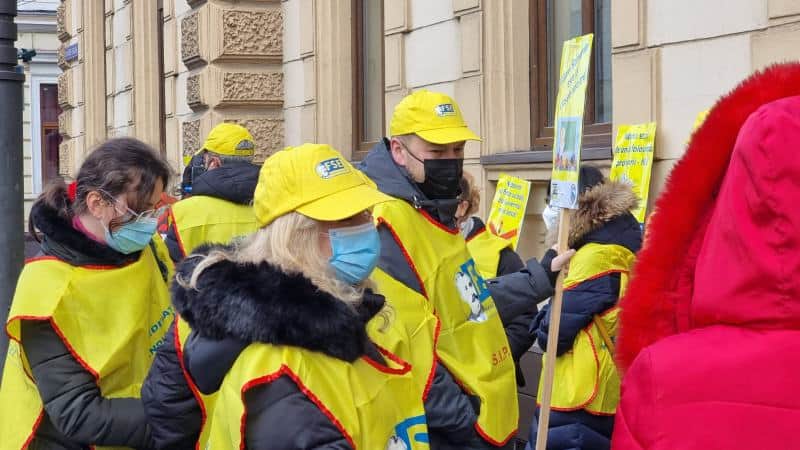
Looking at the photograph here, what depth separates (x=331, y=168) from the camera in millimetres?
2674

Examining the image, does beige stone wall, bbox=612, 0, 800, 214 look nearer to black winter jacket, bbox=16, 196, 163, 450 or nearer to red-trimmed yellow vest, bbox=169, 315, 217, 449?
black winter jacket, bbox=16, 196, 163, 450

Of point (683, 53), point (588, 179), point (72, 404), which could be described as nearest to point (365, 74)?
point (683, 53)

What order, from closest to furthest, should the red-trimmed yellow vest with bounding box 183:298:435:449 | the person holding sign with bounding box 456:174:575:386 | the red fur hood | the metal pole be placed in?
the red fur hood < the red-trimmed yellow vest with bounding box 183:298:435:449 < the person holding sign with bounding box 456:174:575:386 < the metal pole

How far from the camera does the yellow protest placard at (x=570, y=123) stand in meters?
3.88

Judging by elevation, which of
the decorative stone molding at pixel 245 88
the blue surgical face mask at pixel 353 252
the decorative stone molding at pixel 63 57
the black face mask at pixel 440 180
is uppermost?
the decorative stone molding at pixel 63 57

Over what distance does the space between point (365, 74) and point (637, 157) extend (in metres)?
4.90

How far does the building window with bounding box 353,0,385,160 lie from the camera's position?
35.8 ft

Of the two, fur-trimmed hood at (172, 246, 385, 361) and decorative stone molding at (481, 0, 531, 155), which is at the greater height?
decorative stone molding at (481, 0, 531, 155)

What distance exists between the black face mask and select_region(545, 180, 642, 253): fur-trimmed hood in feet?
3.33

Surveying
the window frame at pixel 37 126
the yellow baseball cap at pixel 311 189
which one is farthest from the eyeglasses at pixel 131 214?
the window frame at pixel 37 126

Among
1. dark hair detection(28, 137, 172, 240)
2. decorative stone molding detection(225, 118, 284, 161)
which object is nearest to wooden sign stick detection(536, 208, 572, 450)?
dark hair detection(28, 137, 172, 240)

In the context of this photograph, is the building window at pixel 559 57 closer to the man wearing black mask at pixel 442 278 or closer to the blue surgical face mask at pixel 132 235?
the man wearing black mask at pixel 442 278

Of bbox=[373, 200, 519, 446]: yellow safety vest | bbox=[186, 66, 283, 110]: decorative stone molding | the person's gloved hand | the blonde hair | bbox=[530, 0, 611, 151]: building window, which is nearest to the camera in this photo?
the blonde hair

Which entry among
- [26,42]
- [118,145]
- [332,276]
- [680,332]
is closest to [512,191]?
[118,145]
